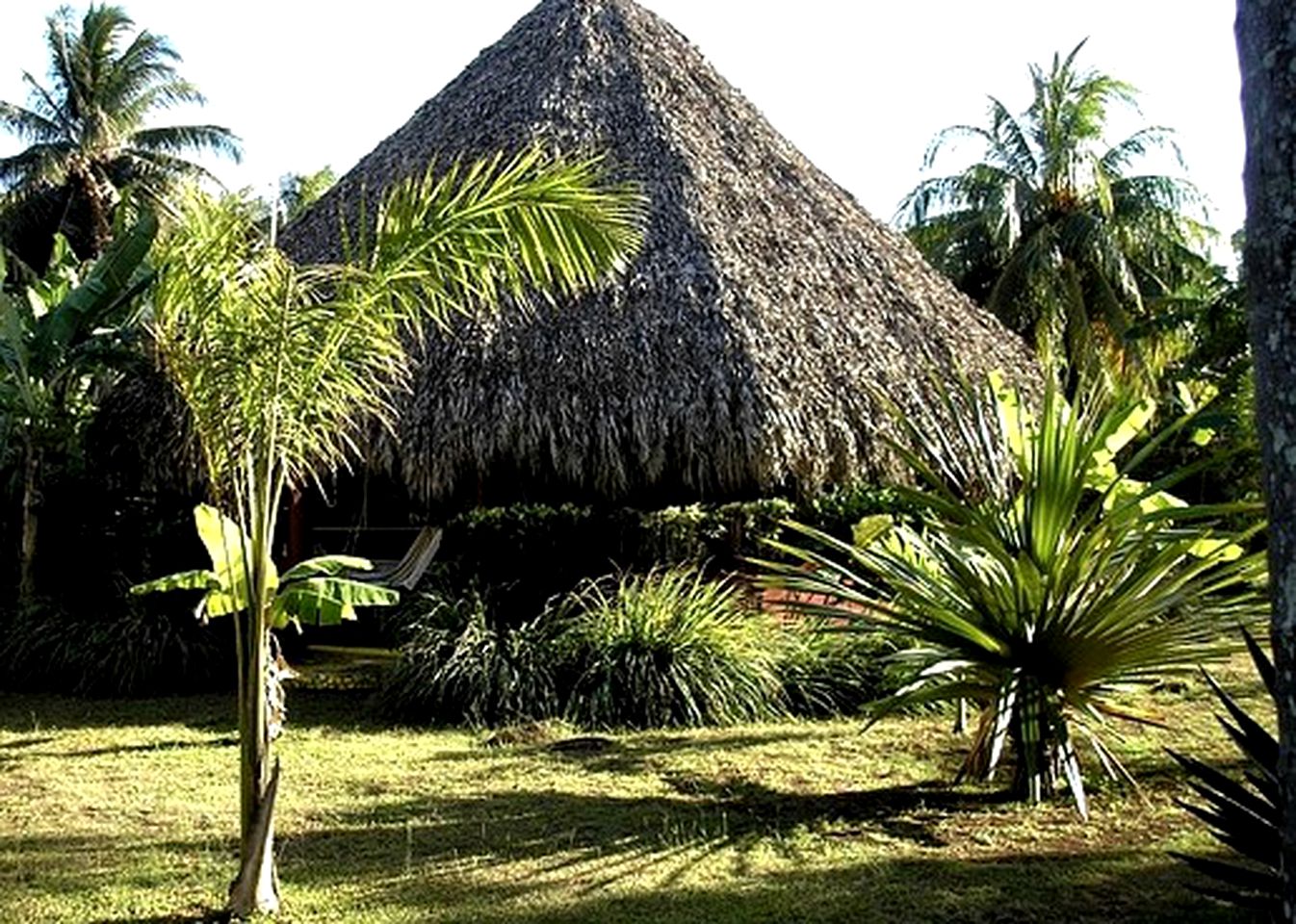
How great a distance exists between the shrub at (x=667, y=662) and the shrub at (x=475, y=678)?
0.70 feet

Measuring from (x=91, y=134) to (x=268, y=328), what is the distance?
982 inches

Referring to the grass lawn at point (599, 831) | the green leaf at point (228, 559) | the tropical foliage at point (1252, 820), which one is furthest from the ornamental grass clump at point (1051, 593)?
the green leaf at point (228, 559)

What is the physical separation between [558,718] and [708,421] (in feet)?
8.85

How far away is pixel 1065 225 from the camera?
74.7 feet

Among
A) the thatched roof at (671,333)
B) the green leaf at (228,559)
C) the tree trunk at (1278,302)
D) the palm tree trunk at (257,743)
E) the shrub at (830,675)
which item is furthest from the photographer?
the thatched roof at (671,333)

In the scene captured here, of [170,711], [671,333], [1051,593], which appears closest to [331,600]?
[170,711]

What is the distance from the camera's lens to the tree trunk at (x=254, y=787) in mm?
4551

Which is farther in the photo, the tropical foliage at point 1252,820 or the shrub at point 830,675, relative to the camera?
the shrub at point 830,675

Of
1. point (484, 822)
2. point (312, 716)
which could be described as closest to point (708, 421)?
point (312, 716)

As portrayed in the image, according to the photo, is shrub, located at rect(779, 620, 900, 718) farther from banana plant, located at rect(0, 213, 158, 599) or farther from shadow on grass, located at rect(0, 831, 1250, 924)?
banana plant, located at rect(0, 213, 158, 599)

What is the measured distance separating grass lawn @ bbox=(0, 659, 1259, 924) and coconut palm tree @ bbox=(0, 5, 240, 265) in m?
20.5

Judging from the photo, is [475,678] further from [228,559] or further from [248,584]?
[248,584]

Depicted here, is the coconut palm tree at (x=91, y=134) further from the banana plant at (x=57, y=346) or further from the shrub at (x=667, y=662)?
the shrub at (x=667, y=662)

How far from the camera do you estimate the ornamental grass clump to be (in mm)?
5789
